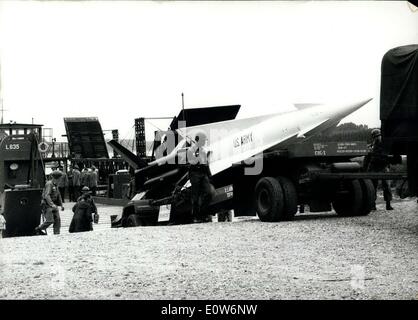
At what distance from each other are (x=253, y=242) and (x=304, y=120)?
15.1ft

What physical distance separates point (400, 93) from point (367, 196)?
12.9 feet

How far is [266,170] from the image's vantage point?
45.8 ft

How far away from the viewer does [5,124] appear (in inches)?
878

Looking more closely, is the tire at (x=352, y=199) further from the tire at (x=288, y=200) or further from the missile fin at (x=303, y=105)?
the missile fin at (x=303, y=105)

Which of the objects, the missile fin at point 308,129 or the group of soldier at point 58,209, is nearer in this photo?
the group of soldier at point 58,209

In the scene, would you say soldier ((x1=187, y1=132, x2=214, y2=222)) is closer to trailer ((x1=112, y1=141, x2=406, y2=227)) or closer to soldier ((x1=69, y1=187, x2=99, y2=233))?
trailer ((x1=112, y1=141, x2=406, y2=227))

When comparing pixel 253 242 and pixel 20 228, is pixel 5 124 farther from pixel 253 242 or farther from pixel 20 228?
pixel 253 242

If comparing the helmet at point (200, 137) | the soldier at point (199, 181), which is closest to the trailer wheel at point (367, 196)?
the soldier at point (199, 181)

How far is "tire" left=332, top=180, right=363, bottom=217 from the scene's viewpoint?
13.2 m

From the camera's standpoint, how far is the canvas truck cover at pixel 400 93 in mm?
9609

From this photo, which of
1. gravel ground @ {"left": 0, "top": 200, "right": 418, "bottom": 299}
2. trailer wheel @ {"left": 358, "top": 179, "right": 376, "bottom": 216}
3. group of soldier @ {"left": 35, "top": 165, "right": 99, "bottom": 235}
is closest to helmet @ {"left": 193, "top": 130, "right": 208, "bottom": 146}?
group of soldier @ {"left": 35, "top": 165, "right": 99, "bottom": 235}

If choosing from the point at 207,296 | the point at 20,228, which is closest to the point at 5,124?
the point at 20,228

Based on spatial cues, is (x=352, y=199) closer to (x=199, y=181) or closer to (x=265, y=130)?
(x=265, y=130)
